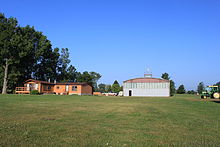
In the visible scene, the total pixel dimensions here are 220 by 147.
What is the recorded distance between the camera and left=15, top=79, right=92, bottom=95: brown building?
2014 inches

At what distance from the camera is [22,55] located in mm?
47469

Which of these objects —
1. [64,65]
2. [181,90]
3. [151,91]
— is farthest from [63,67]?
[181,90]

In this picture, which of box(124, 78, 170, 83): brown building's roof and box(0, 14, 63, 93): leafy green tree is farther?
box(124, 78, 170, 83): brown building's roof

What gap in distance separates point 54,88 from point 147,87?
92.3 ft

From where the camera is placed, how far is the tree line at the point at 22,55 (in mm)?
46906

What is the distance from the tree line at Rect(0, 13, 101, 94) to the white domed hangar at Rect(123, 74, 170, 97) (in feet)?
84.2

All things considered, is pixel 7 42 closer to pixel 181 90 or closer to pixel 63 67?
pixel 63 67

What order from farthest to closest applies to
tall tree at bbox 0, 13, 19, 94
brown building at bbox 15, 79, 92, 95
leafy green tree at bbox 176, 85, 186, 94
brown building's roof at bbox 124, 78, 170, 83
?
leafy green tree at bbox 176, 85, 186, 94 → brown building's roof at bbox 124, 78, 170, 83 → brown building at bbox 15, 79, 92, 95 → tall tree at bbox 0, 13, 19, 94

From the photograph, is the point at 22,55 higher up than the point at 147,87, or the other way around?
the point at 22,55

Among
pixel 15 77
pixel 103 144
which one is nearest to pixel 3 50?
pixel 15 77

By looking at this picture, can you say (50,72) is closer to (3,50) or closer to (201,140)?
(3,50)

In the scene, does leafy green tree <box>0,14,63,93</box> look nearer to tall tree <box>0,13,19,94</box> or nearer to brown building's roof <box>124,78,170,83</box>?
tall tree <box>0,13,19,94</box>

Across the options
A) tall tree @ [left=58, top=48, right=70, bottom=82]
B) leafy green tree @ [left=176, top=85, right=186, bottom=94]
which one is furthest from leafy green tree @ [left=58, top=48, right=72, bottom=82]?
leafy green tree @ [left=176, top=85, right=186, bottom=94]

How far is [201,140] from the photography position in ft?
20.2
